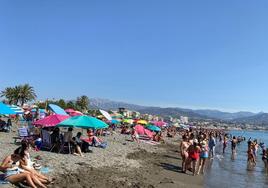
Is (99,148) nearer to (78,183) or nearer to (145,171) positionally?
(145,171)

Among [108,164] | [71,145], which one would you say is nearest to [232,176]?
[108,164]

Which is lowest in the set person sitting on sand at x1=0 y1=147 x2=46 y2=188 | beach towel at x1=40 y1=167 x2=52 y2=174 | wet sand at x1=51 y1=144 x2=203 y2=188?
wet sand at x1=51 y1=144 x2=203 y2=188

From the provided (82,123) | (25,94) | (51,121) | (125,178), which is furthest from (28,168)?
(25,94)

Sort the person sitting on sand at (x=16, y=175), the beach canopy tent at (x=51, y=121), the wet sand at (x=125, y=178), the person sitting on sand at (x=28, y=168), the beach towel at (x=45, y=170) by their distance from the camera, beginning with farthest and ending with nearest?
the beach canopy tent at (x=51, y=121) < the beach towel at (x=45, y=170) < the wet sand at (x=125, y=178) < the person sitting on sand at (x=28, y=168) < the person sitting on sand at (x=16, y=175)

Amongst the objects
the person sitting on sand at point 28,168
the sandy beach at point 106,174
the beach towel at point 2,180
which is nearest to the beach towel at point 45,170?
the sandy beach at point 106,174

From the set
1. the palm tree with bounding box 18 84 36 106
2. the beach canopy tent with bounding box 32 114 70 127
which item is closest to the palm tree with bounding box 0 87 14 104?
the palm tree with bounding box 18 84 36 106

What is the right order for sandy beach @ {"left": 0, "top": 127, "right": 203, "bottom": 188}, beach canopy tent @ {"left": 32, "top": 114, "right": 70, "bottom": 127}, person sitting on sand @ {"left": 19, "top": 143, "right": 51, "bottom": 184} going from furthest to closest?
1. beach canopy tent @ {"left": 32, "top": 114, "right": 70, "bottom": 127}
2. sandy beach @ {"left": 0, "top": 127, "right": 203, "bottom": 188}
3. person sitting on sand @ {"left": 19, "top": 143, "right": 51, "bottom": 184}

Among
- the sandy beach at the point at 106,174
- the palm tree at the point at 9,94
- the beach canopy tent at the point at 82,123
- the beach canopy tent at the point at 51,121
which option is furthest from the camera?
the palm tree at the point at 9,94

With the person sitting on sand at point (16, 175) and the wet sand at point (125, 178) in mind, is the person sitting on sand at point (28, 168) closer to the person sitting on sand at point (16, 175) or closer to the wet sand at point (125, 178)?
the person sitting on sand at point (16, 175)

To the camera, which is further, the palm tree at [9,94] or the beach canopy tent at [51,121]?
the palm tree at [9,94]

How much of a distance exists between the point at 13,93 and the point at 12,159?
75.1m

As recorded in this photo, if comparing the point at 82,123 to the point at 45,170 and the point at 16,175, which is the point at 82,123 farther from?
the point at 16,175

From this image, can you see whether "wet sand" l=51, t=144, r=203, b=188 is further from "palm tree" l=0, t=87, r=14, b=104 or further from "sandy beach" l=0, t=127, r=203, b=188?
"palm tree" l=0, t=87, r=14, b=104

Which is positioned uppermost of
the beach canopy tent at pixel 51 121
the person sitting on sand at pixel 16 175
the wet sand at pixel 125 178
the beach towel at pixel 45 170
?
the beach canopy tent at pixel 51 121
